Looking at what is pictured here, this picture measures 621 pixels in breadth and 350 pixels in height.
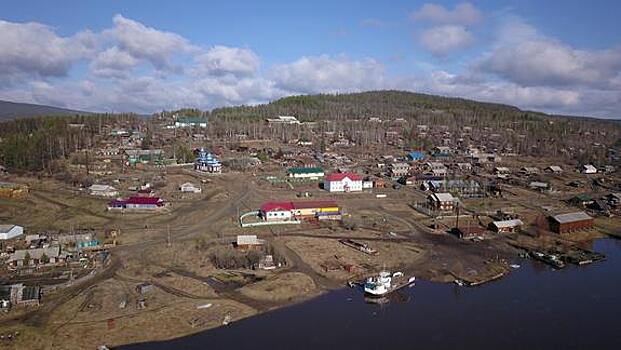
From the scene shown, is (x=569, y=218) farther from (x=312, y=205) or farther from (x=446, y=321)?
(x=446, y=321)

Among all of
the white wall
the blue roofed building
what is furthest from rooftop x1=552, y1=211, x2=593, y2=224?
the white wall

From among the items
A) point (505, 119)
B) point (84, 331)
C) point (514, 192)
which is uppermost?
point (505, 119)

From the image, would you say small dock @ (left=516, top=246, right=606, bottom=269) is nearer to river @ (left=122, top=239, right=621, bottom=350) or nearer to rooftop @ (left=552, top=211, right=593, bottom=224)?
river @ (left=122, top=239, right=621, bottom=350)

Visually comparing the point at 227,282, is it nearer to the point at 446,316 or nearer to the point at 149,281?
the point at 149,281

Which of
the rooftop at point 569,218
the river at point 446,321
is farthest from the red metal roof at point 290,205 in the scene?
the rooftop at point 569,218

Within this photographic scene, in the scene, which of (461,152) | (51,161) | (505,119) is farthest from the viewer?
(505,119)

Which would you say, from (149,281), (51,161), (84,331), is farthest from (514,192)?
(51,161)

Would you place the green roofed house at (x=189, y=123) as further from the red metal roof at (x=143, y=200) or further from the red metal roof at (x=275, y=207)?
the red metal roof at (x=275, y=207)
